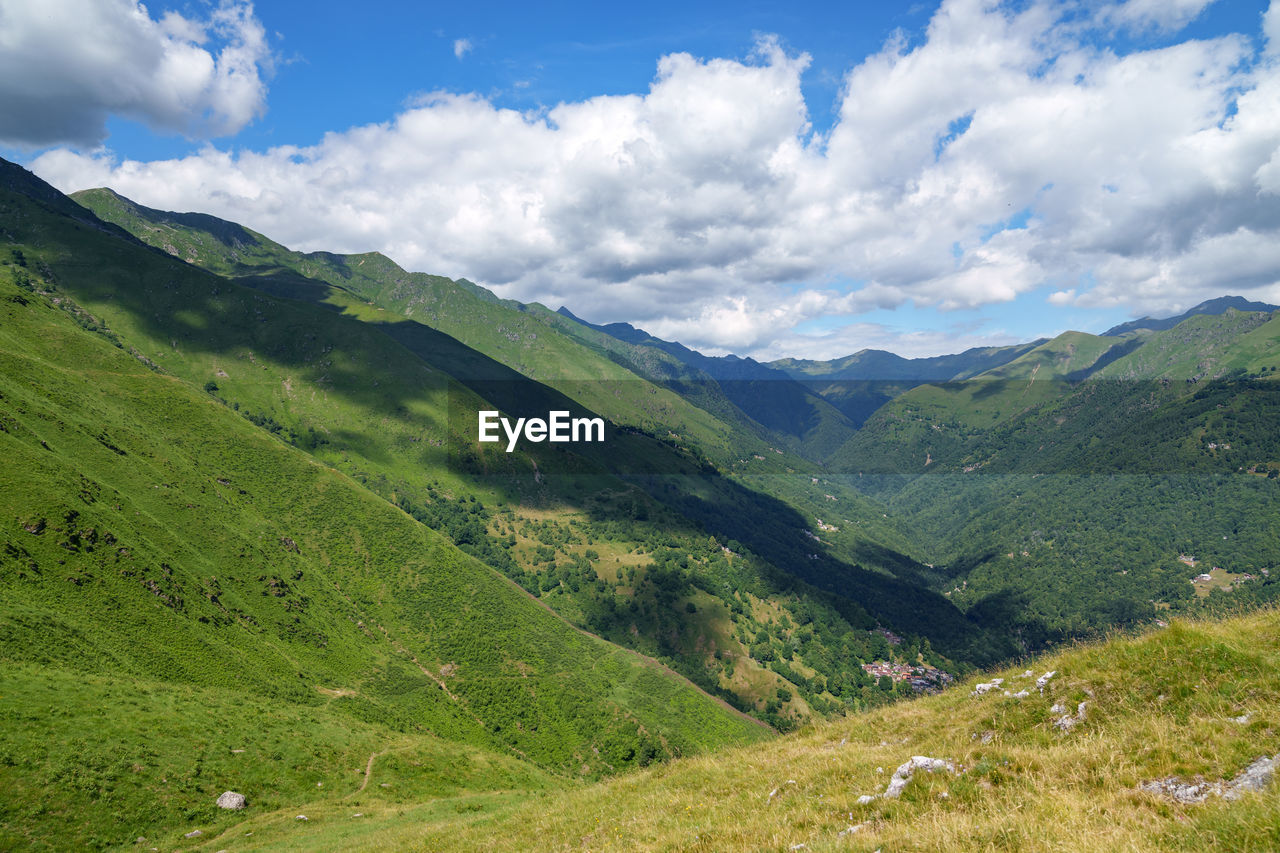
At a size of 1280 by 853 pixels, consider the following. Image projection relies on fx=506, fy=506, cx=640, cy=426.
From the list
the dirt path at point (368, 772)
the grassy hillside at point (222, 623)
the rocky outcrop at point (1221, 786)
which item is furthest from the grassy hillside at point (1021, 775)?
the grassy hillside at point (222, 623)

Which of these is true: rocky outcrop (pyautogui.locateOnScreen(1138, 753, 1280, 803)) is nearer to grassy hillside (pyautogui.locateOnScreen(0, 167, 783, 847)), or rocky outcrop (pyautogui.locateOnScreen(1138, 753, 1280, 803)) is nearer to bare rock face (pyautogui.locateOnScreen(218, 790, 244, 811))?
grassy hillside (pyautogui.locateOnScreen(0, 167, 783, 847))

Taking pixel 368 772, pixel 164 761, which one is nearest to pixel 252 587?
pixel 368 772

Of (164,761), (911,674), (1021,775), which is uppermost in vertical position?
(1021,775)

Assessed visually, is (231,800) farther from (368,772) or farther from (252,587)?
(252,587)

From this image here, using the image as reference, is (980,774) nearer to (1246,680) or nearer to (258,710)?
(1246,680)

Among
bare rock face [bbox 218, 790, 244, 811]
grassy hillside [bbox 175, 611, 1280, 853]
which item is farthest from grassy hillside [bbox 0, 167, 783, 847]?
grassy hillside [bbox 175, 611, 1280, 853]

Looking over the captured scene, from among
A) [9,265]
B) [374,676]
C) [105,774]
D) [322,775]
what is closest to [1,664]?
[105,774]
